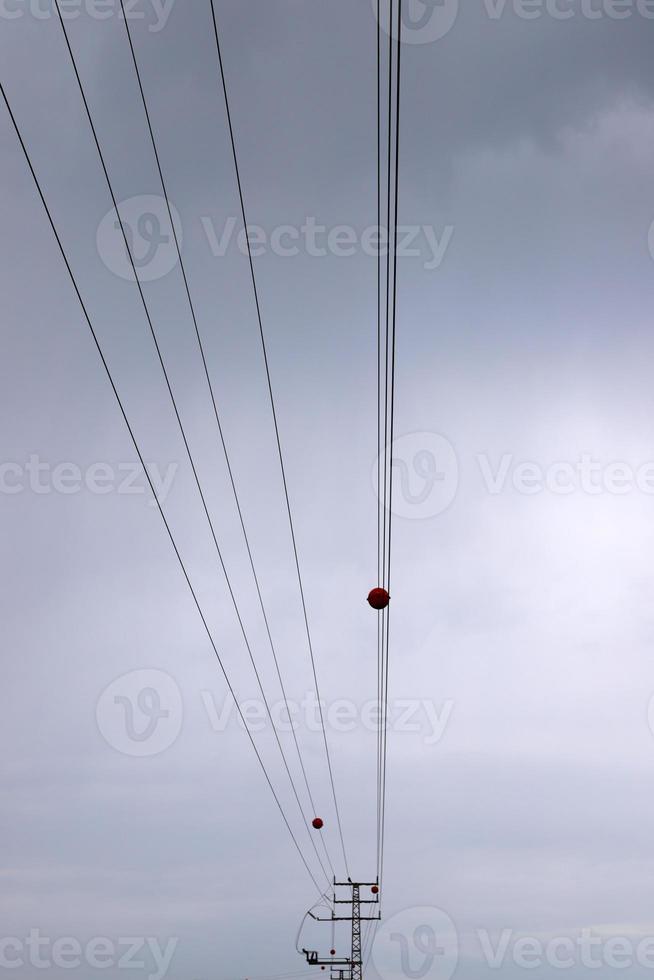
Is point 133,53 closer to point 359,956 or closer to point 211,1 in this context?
point 211,1

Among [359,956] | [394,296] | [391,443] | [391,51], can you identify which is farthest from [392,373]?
[359,956]

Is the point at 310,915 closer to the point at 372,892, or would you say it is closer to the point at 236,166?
the point at 372,892

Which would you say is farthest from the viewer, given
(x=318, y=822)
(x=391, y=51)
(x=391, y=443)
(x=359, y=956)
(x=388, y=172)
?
(x=359, y=956)

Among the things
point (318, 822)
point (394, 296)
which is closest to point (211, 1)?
point (394, 296)

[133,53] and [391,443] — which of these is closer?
[133,53]

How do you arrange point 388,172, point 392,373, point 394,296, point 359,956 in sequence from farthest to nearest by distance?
1. point 359,956
2. point 392,373
3. point 394,296
4. point 388,172

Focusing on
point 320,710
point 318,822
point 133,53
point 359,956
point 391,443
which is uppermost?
point 133,53

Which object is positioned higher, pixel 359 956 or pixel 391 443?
pixel 391 443
